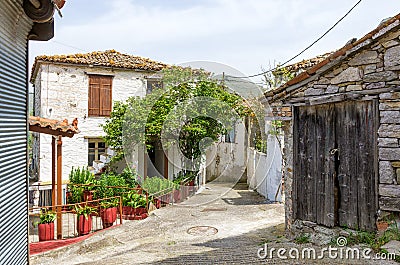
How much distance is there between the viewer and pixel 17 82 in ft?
13.7

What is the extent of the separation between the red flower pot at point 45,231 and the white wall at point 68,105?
688 cm

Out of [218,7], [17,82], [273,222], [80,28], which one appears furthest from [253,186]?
[17,82]

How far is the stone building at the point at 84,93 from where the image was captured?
44.9 ft

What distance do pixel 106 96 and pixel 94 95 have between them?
0.48 meters

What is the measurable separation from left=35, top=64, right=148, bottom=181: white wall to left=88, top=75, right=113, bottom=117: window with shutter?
0.54 ft

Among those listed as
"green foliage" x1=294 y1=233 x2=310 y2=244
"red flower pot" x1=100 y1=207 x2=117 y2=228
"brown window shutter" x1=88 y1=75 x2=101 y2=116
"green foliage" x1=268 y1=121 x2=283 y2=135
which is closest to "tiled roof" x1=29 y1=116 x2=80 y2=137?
"red flower pot" x1=100 y1=207 x2=117 y2=228

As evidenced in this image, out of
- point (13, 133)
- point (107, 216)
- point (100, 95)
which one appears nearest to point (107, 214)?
point (107, 216)

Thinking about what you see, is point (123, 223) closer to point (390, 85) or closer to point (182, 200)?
point (182, 200)

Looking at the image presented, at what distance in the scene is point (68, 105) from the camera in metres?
14.1

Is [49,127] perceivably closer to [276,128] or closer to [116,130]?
[116,130]

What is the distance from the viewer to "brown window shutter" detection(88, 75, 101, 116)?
46.9 ft

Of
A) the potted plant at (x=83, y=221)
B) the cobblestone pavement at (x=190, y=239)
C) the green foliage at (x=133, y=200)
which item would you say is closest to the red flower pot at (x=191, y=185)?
the cobblestone pavement at (x=190, y=239)

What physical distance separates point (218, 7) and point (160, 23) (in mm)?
2266

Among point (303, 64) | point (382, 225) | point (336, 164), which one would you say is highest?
point (303, 64)
